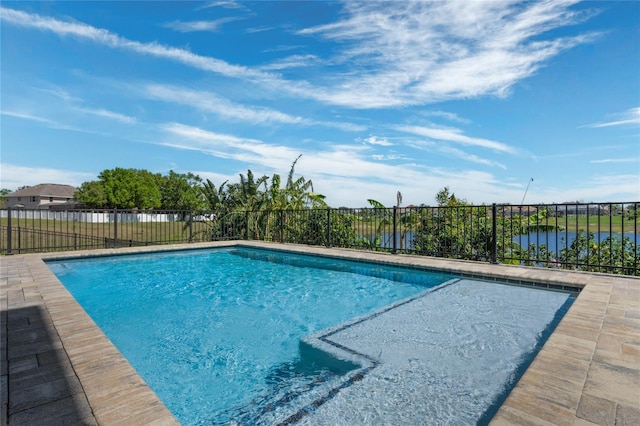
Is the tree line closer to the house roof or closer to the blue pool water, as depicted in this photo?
the blue pool water

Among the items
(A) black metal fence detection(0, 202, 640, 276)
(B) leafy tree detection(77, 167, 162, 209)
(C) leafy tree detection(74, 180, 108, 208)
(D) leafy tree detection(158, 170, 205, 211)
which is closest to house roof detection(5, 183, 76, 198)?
(B) leafy tree detection(77, 167, 162, 209)

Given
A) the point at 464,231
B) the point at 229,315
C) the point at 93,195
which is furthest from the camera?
the point at 93,195

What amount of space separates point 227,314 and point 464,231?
543 cm

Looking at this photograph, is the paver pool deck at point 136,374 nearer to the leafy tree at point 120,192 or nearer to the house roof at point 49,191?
the leafy tree at point 120,192

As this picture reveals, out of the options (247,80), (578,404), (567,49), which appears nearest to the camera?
(578,404)

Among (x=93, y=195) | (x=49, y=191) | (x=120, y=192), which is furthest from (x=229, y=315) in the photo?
(x=49, y=191)

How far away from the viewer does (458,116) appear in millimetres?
11312

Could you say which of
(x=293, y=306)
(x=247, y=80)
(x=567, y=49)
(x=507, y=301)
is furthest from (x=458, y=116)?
(x=293, y=306)

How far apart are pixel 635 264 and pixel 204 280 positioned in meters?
7.44

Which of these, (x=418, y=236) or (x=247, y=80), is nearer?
(x=418, y=236)

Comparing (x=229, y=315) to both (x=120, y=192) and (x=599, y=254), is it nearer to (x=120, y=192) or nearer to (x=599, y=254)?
(x=599, y=254)

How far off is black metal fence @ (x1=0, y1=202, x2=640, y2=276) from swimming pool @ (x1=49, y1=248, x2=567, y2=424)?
152cm

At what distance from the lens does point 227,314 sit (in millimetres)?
4312

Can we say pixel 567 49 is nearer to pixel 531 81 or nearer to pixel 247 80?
pixel 531 81
